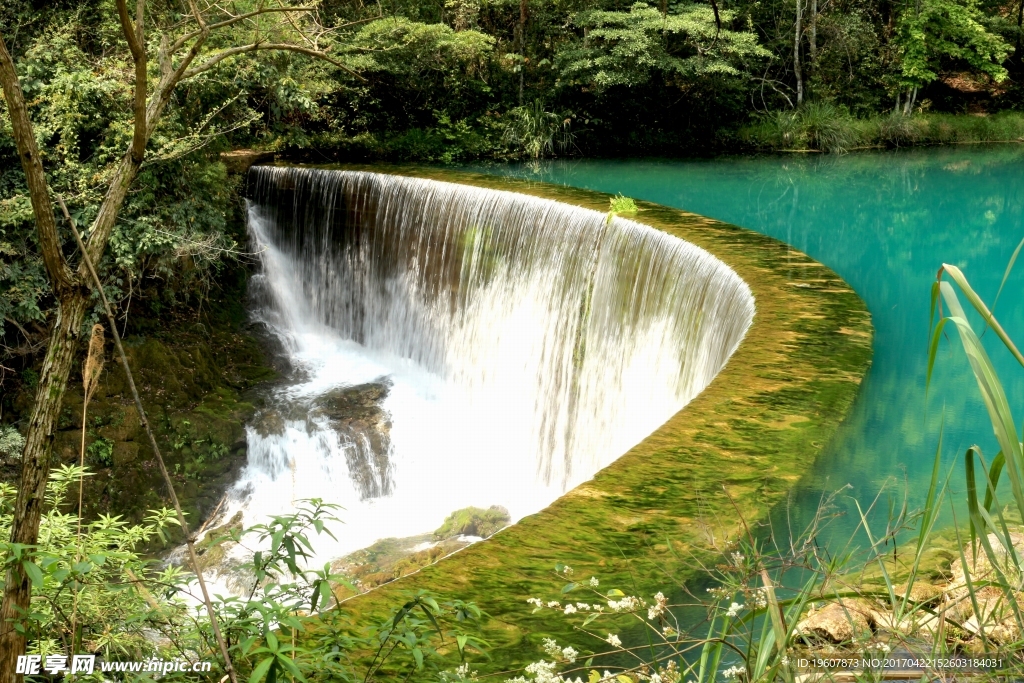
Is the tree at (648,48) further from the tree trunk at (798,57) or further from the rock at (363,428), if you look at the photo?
the rock at (363,428)

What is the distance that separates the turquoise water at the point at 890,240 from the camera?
4520 mm

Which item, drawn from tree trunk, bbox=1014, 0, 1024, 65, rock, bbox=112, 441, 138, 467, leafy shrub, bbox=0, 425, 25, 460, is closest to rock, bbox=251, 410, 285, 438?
rock, bbox=112, 441, 138, 467

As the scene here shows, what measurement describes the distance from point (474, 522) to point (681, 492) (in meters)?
4.49

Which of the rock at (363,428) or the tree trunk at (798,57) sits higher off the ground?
the tree trunk at (798,57)

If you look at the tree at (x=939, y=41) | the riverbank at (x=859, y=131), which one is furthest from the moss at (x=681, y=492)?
the tree at (x=939, y=41)

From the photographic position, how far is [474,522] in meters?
7.84

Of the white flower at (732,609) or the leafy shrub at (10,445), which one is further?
the leafy shrub at (10,445)

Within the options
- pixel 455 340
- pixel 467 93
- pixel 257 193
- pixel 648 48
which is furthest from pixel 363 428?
pixel 648 48

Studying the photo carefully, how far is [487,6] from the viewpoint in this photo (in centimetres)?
1742

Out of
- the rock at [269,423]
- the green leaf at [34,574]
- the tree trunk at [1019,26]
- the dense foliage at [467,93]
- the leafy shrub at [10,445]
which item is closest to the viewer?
the green leaf at [34,574]

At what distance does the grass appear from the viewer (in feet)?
55.6

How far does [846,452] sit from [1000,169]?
12.4m

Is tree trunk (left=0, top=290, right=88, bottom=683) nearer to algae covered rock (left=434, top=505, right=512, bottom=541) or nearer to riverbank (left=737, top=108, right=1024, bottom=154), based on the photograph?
algae covered rock (left=434, top=505, right=512, bottom=541)

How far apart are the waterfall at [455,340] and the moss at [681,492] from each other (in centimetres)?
80
